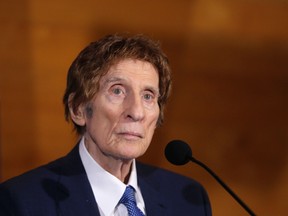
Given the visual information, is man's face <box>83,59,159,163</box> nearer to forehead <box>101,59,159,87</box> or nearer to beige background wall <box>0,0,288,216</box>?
forehead <box>101,59,159,87</box>

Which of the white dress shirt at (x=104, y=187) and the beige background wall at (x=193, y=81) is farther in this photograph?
the beige background wall at (x=193, y=81)

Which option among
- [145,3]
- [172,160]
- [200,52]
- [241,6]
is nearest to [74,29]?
[145,3]

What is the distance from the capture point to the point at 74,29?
2.60 metres

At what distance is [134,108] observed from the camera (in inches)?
75.1

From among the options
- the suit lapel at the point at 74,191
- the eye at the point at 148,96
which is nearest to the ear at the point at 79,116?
the suit lapel at the point at 74,191

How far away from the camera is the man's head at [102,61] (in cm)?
200

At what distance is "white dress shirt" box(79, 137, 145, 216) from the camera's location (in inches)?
77.8

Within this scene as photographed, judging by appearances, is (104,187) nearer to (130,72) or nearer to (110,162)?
(110,162)

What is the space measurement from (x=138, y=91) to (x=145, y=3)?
2.76ft

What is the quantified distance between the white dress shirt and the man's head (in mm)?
132

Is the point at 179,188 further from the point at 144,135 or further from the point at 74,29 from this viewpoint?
the point at 74,29

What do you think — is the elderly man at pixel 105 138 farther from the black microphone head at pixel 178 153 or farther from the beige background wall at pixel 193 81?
the beige background wall at pixel 193 81

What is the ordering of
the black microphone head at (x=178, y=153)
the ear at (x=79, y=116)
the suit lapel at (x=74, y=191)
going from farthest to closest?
the ear at (x=79, y=116), the suit lapel at (x=74, y=191), the black microphone head at (x=178, y=153)

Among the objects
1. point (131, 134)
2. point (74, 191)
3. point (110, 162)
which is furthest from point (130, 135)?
point (74, 191)
